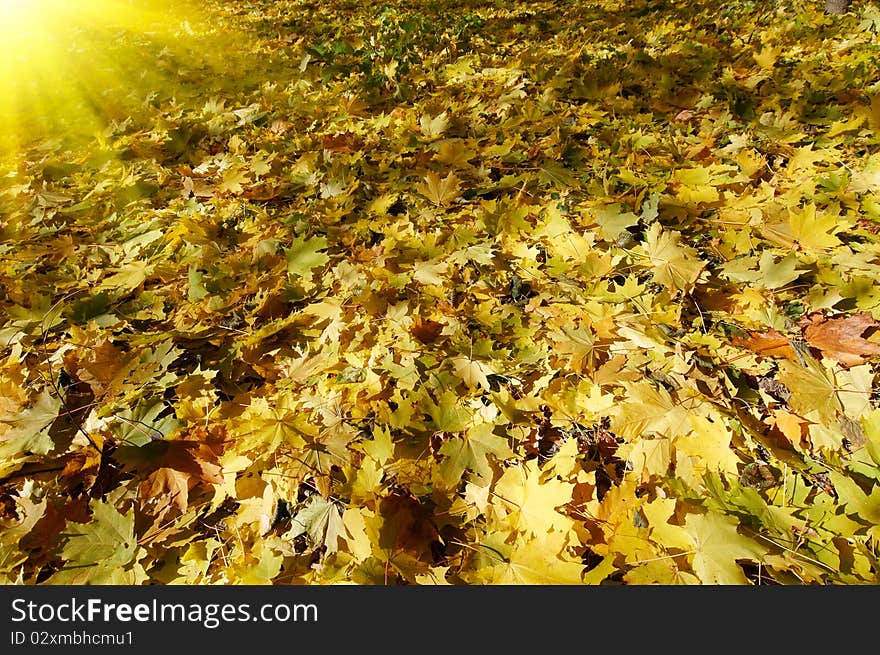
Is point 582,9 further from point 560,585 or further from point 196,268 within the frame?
point 560,585

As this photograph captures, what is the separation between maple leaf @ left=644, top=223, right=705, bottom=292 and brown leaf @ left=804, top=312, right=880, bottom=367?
35 centimetres

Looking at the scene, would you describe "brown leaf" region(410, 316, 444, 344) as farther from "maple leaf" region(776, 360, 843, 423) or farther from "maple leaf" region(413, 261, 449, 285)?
"maple leaf" region(776, 360, 843, 423)

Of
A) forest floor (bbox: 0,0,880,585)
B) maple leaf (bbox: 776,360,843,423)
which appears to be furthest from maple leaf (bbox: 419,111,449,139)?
maple leaf (bbox: 776,360,843,423)

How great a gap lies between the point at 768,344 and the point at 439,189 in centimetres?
138

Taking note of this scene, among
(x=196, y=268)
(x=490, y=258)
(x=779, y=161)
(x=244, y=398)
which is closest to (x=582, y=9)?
(x=779, y=161)

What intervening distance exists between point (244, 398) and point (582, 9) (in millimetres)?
4749

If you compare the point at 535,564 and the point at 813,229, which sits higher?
the point at 813,229

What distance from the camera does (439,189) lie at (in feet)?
6.72

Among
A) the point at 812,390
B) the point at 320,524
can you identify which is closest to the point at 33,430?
the point at 320,524

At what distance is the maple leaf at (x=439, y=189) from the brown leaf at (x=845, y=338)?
1395 millimetres

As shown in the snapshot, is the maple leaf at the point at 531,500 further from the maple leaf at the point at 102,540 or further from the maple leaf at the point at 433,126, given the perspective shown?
the maple leaf at the point at 433,126

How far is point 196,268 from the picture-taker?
6.07ft

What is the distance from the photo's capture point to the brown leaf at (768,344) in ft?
4.35

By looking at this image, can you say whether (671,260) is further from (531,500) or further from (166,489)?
(166,489)
